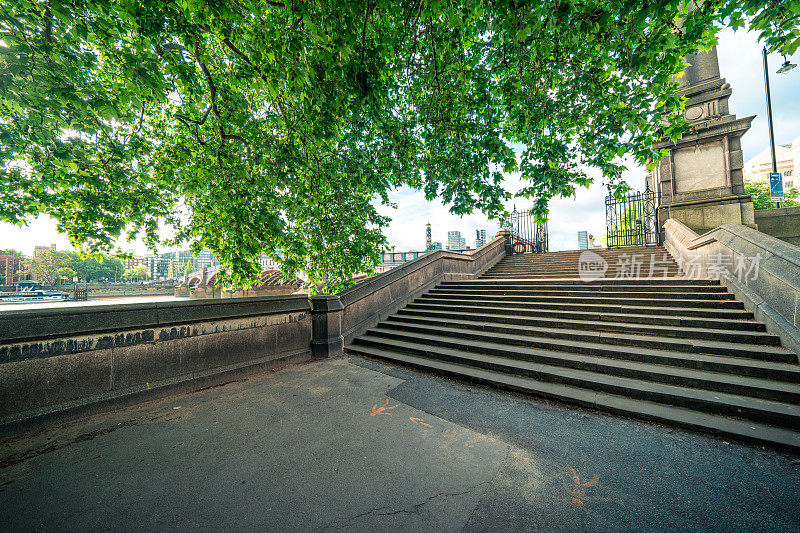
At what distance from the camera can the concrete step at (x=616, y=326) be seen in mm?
4430

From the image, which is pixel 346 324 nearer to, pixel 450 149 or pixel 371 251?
pixel 371 251

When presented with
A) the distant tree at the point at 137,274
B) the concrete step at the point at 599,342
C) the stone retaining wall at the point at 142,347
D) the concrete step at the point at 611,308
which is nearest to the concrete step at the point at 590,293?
the concrete step at the point at 611,308

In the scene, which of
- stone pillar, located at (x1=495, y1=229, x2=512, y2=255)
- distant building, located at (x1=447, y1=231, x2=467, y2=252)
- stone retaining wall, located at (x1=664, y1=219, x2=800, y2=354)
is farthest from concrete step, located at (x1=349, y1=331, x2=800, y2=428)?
distant building, located at (x1=447, y1=231, x2=467, y2=252)

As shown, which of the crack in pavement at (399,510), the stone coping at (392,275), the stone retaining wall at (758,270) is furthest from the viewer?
the stone coping at (392,275)

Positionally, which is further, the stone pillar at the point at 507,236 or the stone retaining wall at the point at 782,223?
the stone pillar at the point at 507,236

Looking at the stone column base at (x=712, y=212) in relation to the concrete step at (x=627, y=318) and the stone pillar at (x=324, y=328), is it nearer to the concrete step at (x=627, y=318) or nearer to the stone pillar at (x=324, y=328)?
the concrete step at (x=627, y=318)

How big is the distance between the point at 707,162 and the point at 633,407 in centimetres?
1214

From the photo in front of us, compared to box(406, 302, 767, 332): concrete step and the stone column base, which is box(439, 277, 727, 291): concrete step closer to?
box(406, 302, 767, 332): concrete step

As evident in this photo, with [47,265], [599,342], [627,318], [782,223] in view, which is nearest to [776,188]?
[782,223]

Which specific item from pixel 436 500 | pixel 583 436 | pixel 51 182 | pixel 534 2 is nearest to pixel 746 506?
pixel 583 436

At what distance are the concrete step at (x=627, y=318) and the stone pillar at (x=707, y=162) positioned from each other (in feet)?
25.4

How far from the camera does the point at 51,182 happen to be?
6.43 metres

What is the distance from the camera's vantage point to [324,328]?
6.49 m

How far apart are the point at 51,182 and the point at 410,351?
30.1 ft
